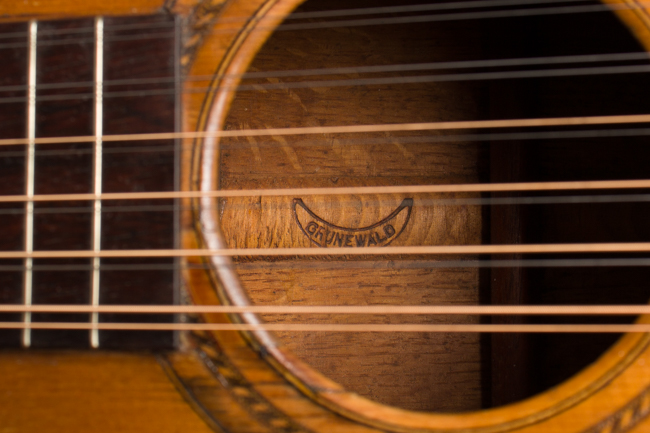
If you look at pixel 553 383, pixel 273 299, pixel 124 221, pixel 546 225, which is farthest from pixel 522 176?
pixel 124 221

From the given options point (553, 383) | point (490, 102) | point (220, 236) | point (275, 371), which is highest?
point (490, 102)

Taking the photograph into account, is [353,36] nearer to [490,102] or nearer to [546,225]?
[490,102]

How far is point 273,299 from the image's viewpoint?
854 millimetres

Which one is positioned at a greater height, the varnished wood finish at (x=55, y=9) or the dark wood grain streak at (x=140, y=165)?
the varnished wood finish at (x=55, y=9)

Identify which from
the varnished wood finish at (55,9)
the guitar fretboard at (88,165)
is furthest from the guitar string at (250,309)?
the varnished wood finish at (55,9)

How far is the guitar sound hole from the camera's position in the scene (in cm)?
83

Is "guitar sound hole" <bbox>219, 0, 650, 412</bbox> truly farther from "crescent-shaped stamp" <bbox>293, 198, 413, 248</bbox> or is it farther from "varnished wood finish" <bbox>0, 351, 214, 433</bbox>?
"varnished wood finish" <bbox>0, 351, 214, 433</bbox>

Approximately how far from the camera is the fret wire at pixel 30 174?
0.47 meters

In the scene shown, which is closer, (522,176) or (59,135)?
(59,135)

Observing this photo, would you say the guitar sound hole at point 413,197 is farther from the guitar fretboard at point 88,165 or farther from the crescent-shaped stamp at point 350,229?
the guitar fretboard at point 88,165

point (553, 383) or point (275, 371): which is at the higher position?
point (275, 371)

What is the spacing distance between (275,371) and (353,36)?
2.01ft

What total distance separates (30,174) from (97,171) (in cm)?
7

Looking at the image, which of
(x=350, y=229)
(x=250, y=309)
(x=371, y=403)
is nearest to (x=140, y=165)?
(x=250, y=309)
